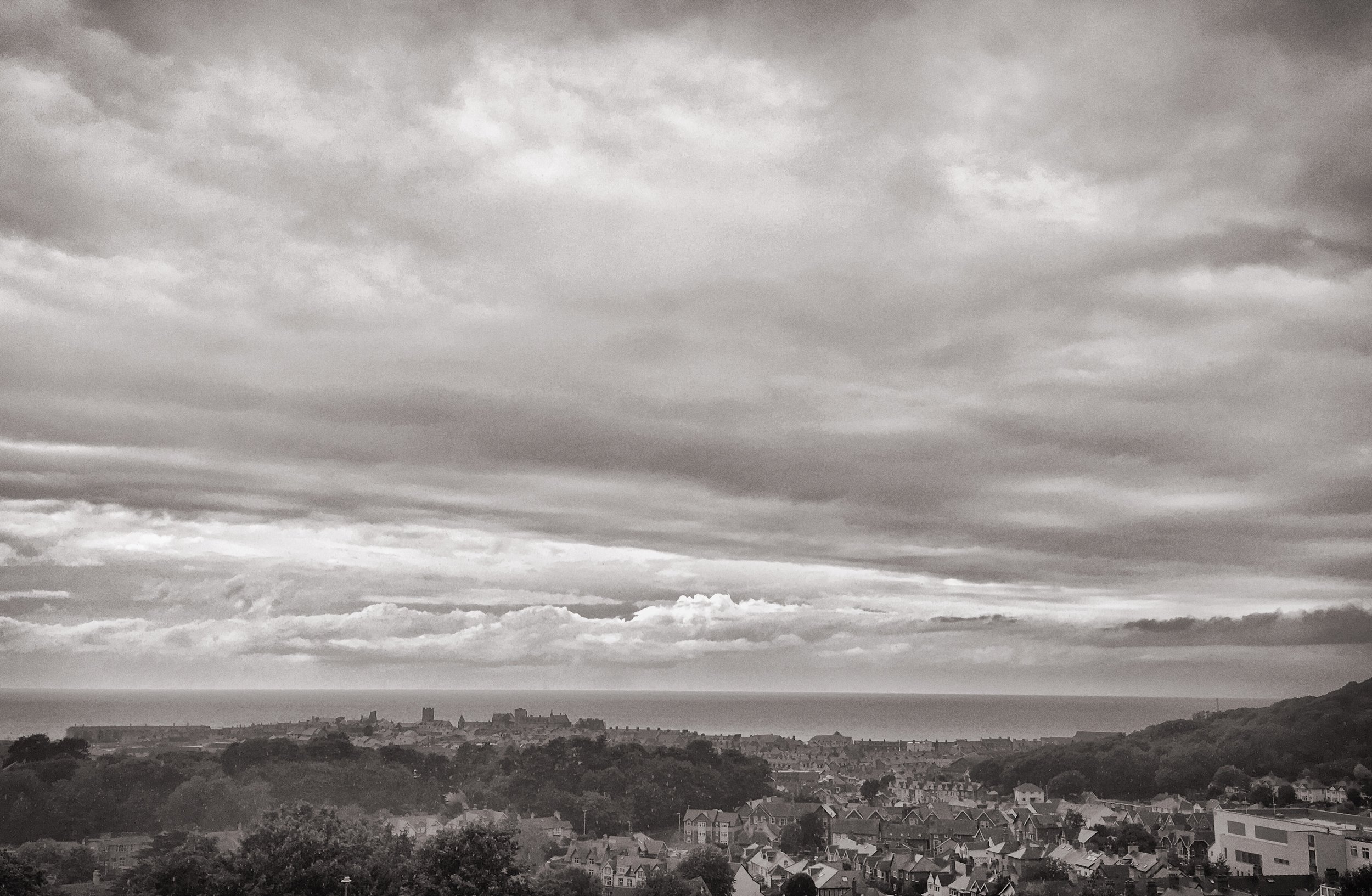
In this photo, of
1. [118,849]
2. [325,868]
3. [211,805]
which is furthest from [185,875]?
[211,805]

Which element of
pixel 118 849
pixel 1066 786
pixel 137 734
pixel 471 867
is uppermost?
pixel 471 867

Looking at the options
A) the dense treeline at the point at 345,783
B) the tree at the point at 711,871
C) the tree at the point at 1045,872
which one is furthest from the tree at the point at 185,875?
the tree at the point at 1045,872

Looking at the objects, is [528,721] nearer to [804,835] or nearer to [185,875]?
[804,835]

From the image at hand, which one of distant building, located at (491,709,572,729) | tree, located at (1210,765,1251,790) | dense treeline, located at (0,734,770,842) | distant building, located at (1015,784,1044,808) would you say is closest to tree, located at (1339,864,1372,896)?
distant building, located at (1015,784,1044,808)

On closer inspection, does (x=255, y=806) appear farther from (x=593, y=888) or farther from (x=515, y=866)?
(x=515, y=866)

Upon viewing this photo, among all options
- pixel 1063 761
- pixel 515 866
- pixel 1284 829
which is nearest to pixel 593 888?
pixel 515 866

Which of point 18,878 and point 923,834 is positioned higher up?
point 18,878

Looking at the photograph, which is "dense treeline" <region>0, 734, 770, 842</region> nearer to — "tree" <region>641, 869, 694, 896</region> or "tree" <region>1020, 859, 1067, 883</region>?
"tree" <region>641, 869, 694, 896</region>

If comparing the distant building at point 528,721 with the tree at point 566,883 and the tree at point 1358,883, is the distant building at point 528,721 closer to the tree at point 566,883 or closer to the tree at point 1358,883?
the tree at point 566,883

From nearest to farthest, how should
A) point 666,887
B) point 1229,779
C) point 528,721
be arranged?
point 666,887 → point 1229,779 → point 528,721
